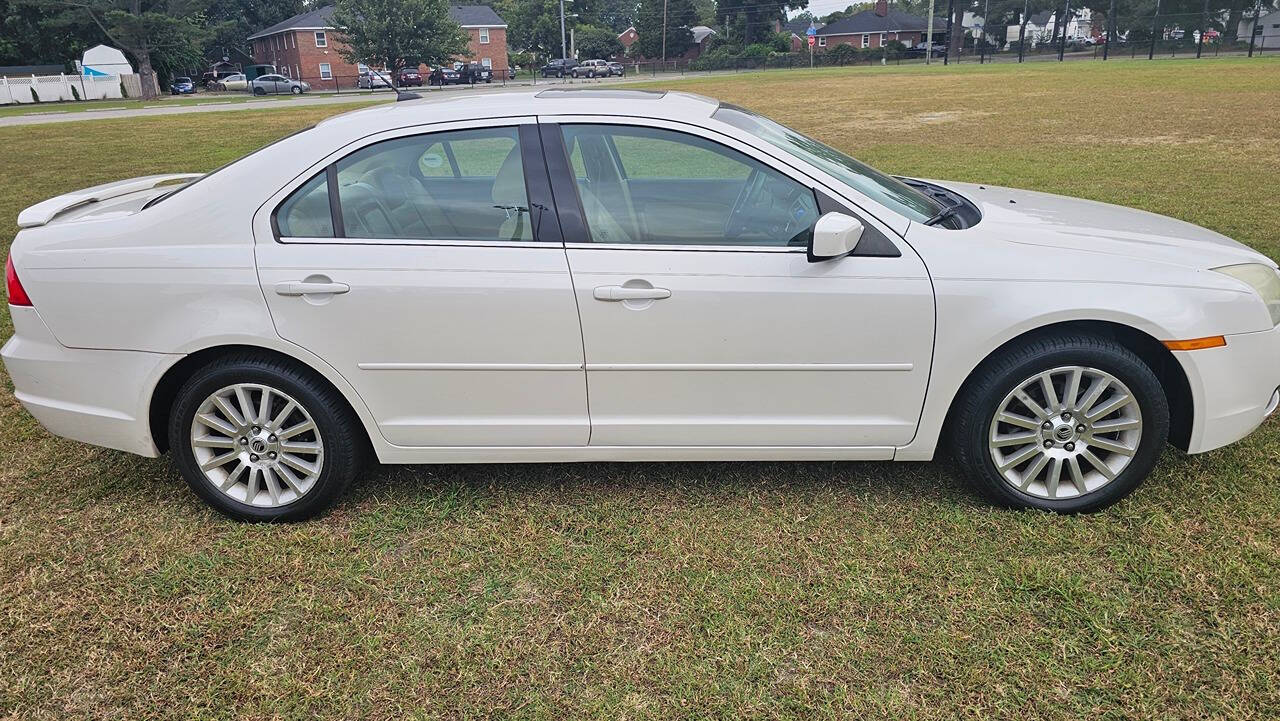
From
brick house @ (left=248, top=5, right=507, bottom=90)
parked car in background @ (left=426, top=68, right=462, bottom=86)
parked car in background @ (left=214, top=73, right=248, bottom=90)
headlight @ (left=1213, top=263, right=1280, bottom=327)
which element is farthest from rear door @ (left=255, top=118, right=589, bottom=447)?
brick house @ (left=248, top=5, right=507, bottom=90)

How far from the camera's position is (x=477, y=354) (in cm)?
327

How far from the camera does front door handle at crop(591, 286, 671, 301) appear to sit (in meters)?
3.16

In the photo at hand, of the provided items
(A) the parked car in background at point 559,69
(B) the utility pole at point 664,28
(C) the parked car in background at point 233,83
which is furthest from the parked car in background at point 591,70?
(C) the parked car in background at point 233,83

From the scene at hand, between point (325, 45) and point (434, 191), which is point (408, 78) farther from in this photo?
point (434, 191)

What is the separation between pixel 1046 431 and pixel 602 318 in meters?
1.75

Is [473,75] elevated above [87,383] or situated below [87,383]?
above

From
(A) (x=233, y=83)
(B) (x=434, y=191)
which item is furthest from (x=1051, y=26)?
(B) (x=434, y=191)

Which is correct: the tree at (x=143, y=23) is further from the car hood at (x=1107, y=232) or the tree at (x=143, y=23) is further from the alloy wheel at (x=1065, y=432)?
the alloy wheel at (x=1065, y=432)

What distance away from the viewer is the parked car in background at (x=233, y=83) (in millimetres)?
54931

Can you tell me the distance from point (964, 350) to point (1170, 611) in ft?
3.51

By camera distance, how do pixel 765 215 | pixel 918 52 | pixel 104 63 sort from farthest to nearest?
pixel 918 52
pixel 104 63
pixel 765 215

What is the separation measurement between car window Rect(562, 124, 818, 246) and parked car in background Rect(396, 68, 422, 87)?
181 ft

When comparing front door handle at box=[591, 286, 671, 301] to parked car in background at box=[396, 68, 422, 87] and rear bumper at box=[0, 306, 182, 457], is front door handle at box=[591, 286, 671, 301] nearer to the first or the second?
rear bumper at box=[0, 306, 182, 457]

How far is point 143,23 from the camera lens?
49094mm
